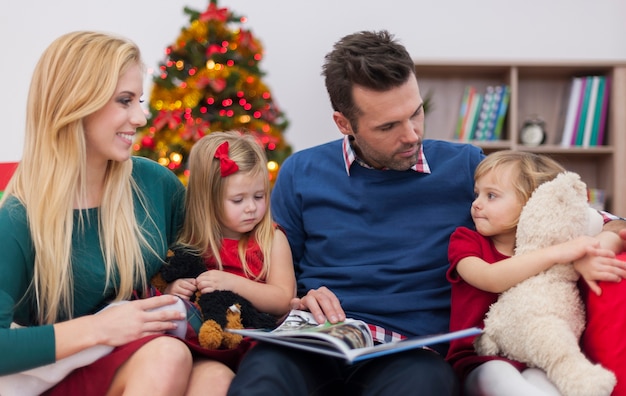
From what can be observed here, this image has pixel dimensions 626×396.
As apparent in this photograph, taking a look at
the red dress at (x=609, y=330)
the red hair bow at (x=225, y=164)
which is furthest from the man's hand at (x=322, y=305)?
the red dress at (x=609, y=330)

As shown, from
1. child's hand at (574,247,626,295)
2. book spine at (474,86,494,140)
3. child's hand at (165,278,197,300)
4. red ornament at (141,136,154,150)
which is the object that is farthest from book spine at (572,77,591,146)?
child's hand at (165,278,197,300)

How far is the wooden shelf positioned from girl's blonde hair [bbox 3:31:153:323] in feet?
8.27

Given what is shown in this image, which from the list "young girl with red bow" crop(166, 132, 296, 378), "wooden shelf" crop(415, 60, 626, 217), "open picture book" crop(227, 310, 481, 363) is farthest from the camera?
"wooden shelf" crop(415, 60, 626, 217)

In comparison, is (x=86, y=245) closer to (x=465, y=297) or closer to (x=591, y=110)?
(x=465, y=297)

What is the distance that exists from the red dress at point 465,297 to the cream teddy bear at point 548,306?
0.05 meters

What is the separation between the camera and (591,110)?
3826mm

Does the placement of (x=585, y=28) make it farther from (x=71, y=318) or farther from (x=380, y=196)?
(x=71, y=318)

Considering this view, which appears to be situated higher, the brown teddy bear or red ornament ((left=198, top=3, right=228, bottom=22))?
red ornament ((left=198, top=3, right=228, bottom=22))

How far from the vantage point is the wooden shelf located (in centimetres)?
376

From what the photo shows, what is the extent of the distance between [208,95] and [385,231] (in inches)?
74.7

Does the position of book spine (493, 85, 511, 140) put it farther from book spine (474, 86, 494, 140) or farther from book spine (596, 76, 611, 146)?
book spine (596, 76, 611, 146)

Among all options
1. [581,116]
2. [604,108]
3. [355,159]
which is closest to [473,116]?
[581,116]

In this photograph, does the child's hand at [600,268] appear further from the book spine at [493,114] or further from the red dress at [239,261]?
the book spine at [493,114]

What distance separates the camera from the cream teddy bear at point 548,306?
1.42 meters
